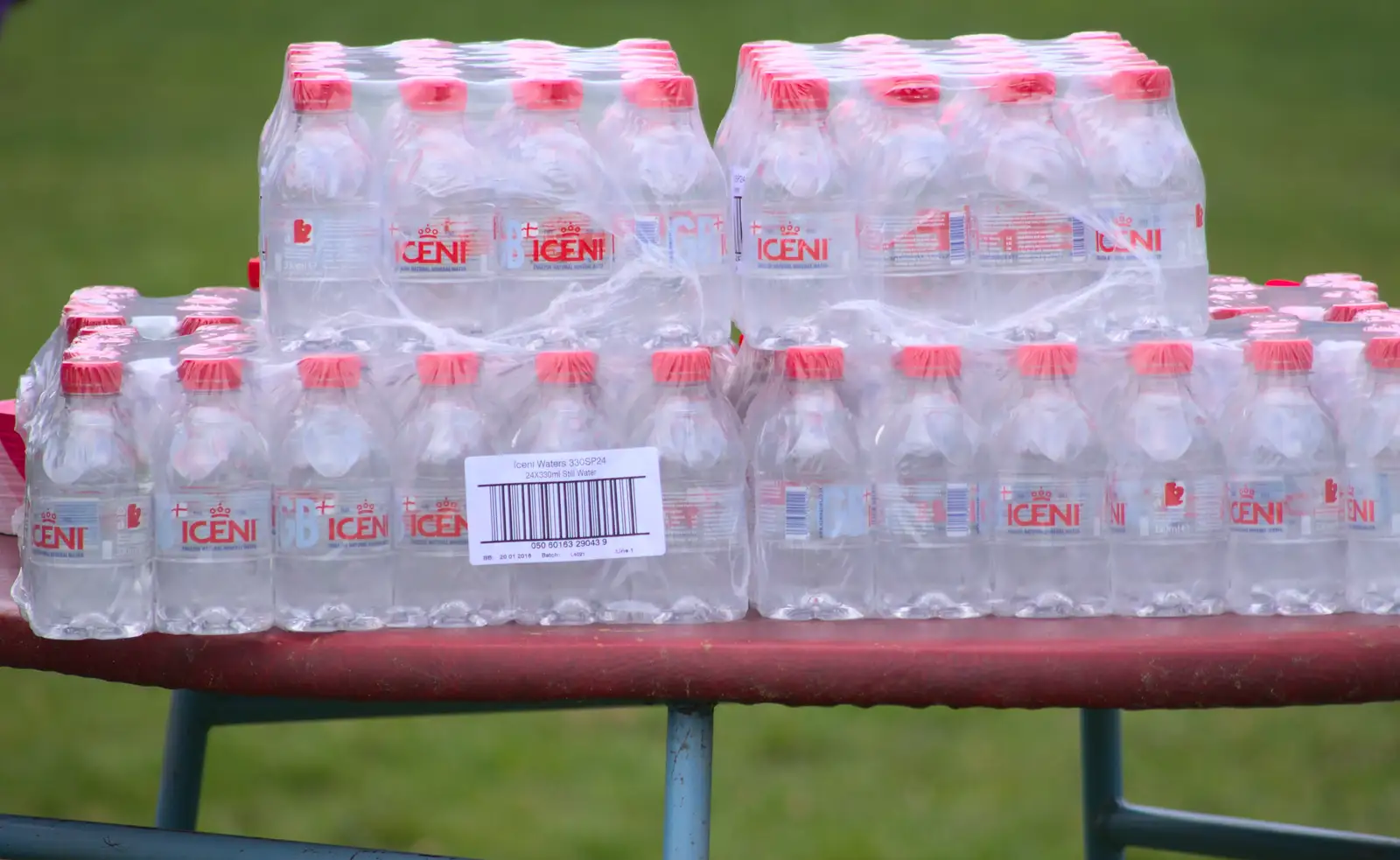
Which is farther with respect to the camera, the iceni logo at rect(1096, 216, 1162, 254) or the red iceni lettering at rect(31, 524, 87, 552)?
the iceni logo at rect(1096, 216, 1162, 254)

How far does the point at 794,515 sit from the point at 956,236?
43 cm

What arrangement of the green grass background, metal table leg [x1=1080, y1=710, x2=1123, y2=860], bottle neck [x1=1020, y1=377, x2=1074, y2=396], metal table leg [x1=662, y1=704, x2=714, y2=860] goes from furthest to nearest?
the green grass background, metal table leg [x1=1080, y1=710, x2=1123, y2=860], bottle neck [x1=1020, y1=377, x2=1074, y2=396], metal table leg [x1=662, y1=704, x2=714, y2=860]

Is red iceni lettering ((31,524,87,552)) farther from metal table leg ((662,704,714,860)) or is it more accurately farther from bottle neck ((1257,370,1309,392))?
bottle neck ((1257,370,1309,392))

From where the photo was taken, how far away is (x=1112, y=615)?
2.24 meters

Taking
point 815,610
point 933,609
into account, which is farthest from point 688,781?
point 933,609

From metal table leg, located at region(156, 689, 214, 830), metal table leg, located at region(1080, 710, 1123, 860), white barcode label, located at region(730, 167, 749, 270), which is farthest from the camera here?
metal table leg, located at region(1080, 710, 1123, 860)

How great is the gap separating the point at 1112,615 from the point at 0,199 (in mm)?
9766

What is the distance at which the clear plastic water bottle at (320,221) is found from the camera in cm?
229

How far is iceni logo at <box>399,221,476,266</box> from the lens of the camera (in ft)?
7.50

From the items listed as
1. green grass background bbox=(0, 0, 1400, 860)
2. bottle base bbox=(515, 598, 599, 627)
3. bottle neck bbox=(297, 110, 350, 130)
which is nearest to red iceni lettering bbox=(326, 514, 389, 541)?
bottle base bbox=(515, 598, 599, 627)

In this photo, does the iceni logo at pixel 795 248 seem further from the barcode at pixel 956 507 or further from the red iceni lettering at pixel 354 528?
the red iceni lettering at pixel 354 528

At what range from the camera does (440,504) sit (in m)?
2.23

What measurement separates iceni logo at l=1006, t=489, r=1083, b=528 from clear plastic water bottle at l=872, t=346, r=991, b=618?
7 cm

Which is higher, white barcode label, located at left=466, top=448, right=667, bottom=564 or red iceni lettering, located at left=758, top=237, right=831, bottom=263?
red iceni lettering, located at left=758, top=237, right=831, bottom=263
